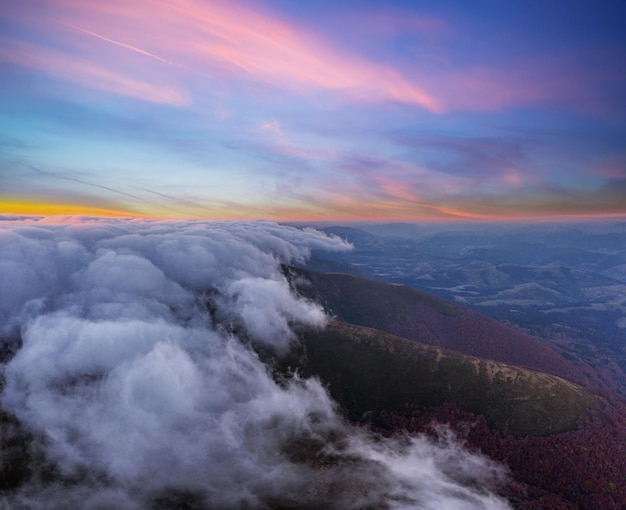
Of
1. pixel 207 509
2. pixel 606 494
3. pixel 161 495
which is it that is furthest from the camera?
pixel 606 494

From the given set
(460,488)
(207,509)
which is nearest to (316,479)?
(207,509)

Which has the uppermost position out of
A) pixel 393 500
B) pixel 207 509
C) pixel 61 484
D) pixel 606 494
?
pixel 606 494

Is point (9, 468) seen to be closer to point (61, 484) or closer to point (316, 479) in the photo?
point (61, 484)

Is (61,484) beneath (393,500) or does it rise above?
beneath

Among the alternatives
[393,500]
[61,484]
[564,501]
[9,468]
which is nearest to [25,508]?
[61,484]

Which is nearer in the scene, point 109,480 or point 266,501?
point 266,501

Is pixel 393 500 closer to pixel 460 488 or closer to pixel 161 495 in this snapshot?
pixel 460 488

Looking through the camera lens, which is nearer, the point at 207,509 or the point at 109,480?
the point at 207,509

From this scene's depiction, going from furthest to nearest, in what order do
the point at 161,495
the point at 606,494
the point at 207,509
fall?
the point at 606,494 < the point at 161,495 < the point at 207,509

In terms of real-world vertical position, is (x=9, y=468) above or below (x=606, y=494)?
below
